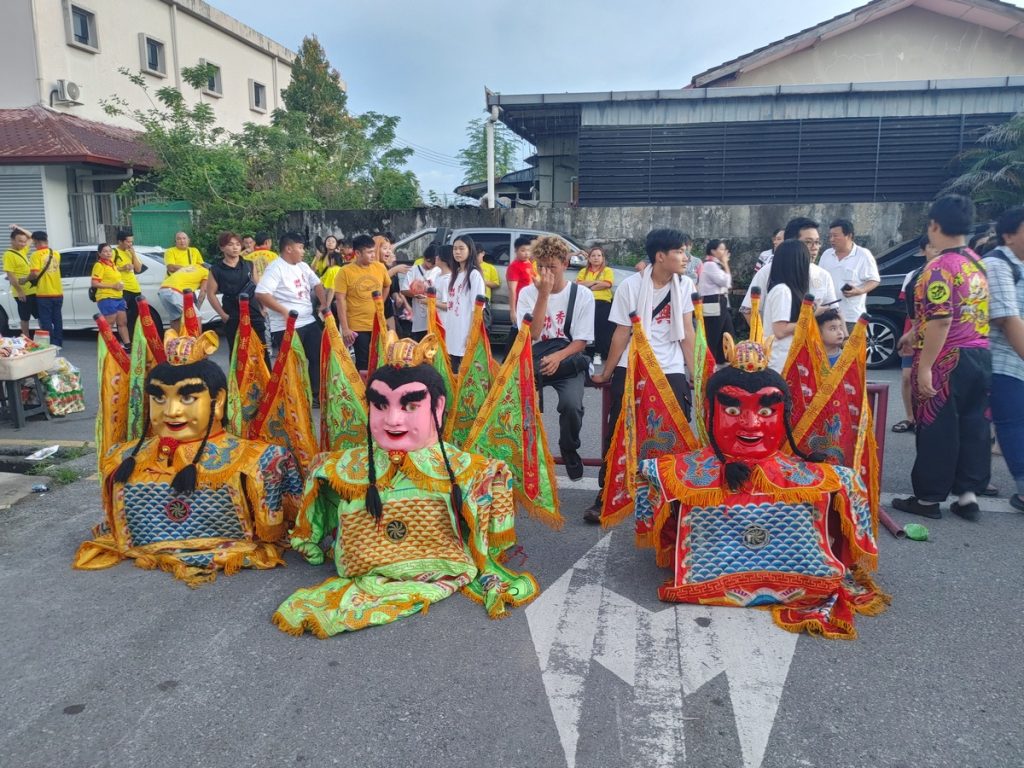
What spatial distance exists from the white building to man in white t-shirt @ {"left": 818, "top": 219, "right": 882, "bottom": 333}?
15.1m

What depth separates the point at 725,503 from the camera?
3.45 metres

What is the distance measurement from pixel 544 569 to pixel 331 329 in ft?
5.47

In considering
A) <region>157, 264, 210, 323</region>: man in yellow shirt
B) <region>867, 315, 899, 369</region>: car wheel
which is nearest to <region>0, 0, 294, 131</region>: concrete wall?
<region>157, 264, 210, 323</region>: man in yellow shirt

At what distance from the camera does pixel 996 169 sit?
12047 mm

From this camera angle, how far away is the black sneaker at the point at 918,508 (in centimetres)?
468

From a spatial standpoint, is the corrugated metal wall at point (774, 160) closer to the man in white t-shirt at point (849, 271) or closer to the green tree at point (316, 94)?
the man in white t-shirt at point (849, 271)

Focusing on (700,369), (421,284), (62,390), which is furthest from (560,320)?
(62,390)

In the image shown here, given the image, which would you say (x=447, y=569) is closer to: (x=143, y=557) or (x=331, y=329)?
(x=331, y=329)

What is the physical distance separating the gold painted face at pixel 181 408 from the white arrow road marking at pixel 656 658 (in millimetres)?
1881

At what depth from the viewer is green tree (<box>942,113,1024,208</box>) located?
38.0 feet

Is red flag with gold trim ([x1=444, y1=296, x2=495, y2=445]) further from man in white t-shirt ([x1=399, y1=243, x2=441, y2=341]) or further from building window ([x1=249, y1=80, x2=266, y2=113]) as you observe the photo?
building window ([x1=249, y1=80, x2=266, y2=113])

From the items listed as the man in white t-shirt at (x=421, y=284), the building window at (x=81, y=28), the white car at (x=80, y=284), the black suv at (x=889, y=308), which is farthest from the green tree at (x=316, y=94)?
the black suv at (x=889, y=308)

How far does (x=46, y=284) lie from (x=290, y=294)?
582 centimetres

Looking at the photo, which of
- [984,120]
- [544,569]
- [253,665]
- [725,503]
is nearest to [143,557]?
[253,665]
